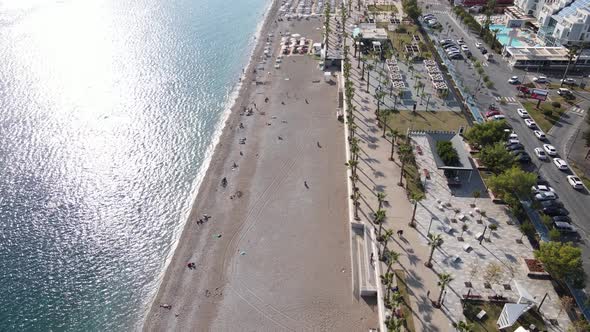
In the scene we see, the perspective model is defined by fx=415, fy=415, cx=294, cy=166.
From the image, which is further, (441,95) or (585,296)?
(441,95)

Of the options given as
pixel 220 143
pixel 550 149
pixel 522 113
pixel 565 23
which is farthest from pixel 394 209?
pixel 565 23

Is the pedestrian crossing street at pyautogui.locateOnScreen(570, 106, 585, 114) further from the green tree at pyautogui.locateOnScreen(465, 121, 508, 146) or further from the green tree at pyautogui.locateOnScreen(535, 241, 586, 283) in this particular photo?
the green tree at pyautogui.locateOnScreen(535, 241, 586, 283)

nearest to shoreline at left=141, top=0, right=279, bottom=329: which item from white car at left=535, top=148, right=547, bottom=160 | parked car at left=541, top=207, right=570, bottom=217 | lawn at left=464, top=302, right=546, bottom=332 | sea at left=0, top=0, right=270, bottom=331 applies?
sea at left=0, top=0, right=270, bottom=331

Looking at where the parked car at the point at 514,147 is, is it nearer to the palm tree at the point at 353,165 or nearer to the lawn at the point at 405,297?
the palm tree at the point at 353,165

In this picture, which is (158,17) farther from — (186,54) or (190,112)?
(190,112)

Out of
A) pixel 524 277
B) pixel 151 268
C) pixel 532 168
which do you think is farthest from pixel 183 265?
pixel 532 168

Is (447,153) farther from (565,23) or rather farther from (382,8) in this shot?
(382,8)
